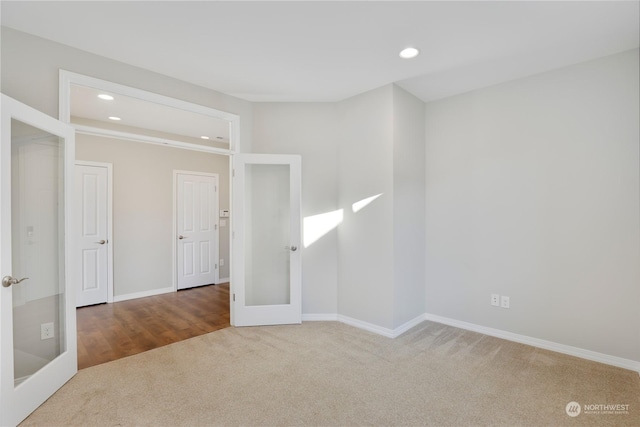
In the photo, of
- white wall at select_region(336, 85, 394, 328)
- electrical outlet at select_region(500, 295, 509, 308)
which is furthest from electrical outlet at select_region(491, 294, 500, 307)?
white wall at select_region(336, 85, 394, 328)

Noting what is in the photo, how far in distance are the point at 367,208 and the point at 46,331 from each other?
9.91ft

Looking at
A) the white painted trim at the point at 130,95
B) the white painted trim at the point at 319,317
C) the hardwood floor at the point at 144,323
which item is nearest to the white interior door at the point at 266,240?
the white painted trim at the point at 319,317

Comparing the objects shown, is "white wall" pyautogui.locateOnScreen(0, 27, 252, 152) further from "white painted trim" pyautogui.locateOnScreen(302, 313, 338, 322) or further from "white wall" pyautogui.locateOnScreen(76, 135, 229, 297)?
"white painted trim" pyautogui.locateOnScreen(302, 313, 338, 322)

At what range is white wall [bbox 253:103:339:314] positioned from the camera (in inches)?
148

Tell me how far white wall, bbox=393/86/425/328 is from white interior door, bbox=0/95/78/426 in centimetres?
294

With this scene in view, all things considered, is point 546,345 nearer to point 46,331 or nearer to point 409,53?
point 409,53

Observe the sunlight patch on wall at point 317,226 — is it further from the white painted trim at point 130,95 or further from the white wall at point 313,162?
the white painted trim at point 130,95

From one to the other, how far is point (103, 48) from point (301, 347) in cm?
318

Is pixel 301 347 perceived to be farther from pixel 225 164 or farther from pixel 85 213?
pixel 225 164

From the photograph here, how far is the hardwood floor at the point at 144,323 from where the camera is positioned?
300 centimetres

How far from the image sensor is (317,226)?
3.77 m

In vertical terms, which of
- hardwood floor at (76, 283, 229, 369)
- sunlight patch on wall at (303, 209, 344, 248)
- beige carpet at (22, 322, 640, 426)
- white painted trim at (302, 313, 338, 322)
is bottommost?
hardwood floor at (76, 283, 229, 369)

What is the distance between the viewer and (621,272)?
2.58 m

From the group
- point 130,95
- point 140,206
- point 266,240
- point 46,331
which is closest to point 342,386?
point 266,240
